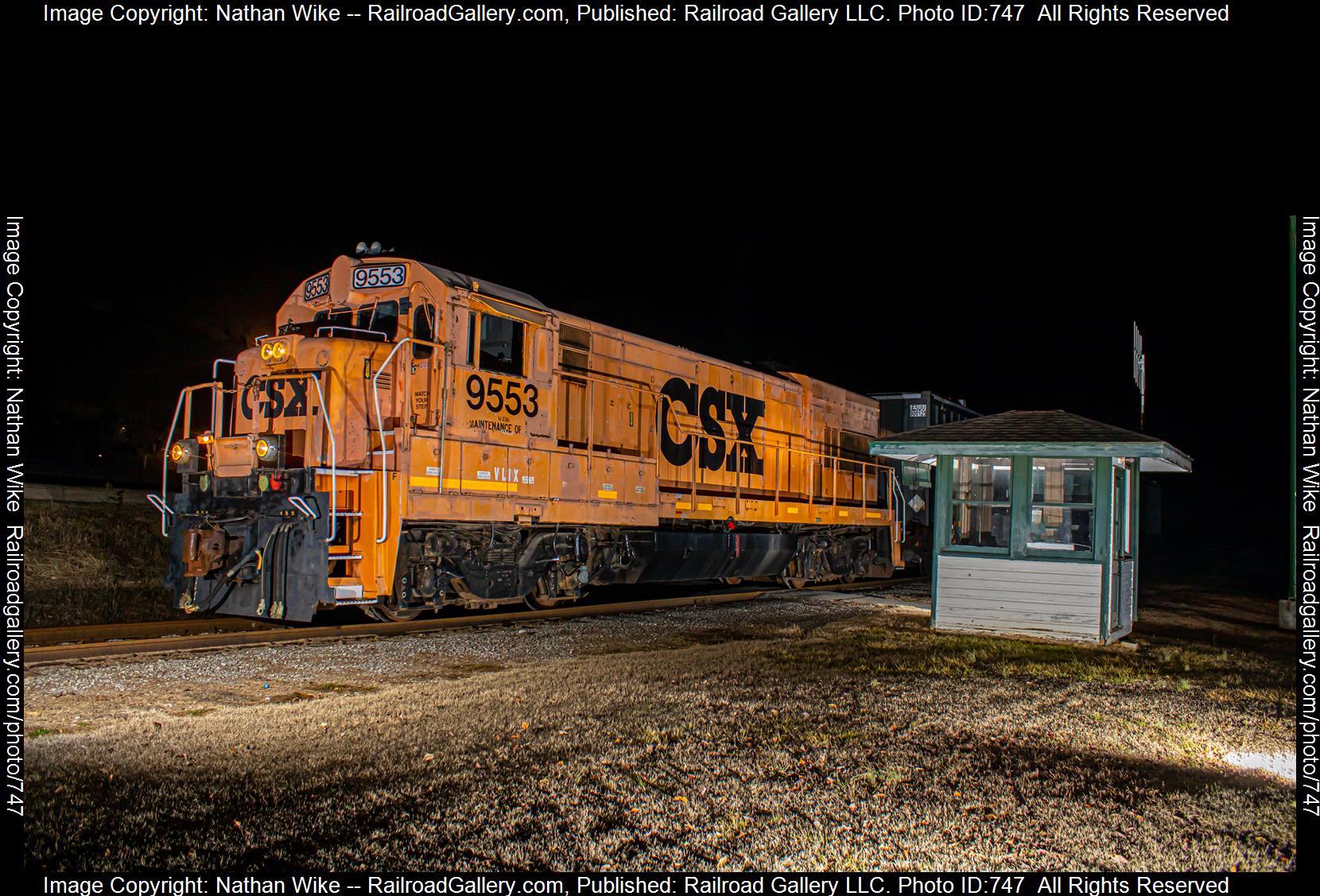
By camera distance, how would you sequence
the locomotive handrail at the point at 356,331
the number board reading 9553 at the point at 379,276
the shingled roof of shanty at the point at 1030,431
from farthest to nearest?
the shingled roof of shanty at the point at 1030,431
the number board reading 9553 at the point at 379,276
the locomotive handrail at the point at 356,331

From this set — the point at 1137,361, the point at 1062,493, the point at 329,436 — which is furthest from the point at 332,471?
the point at 1137,361

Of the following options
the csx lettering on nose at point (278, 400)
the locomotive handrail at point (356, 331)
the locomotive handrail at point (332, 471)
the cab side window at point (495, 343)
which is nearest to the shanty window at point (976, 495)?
the cab side window at point (495, 343)

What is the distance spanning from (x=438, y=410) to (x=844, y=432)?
1027cm

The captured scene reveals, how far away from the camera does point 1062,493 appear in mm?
11781

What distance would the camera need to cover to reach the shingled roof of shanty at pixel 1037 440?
10531 millimetres

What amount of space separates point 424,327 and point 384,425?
1155mm

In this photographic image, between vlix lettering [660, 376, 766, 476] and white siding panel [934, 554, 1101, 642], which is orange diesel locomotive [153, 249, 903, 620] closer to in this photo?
vlix lettering [660, 376, 766, 476]

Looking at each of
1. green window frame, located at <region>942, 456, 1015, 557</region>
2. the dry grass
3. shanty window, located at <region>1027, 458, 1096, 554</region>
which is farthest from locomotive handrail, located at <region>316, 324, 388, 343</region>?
shanty window, located at <region>1027, 458, 1096, 554</region>

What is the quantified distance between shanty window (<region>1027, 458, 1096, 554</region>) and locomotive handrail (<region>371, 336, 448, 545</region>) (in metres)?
6.91

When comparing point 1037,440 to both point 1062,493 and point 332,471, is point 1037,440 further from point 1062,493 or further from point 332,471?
point 332,471

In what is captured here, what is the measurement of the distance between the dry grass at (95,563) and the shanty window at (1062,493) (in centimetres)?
1153

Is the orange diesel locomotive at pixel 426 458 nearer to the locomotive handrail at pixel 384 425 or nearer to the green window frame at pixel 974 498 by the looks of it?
the locomotive handrail at pixel 384 425

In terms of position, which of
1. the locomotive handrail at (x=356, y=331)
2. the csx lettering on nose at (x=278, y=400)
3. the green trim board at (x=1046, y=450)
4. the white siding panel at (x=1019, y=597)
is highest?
the locomotive handrail at (x=356, y=331)

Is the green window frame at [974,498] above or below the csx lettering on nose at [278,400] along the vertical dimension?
below
